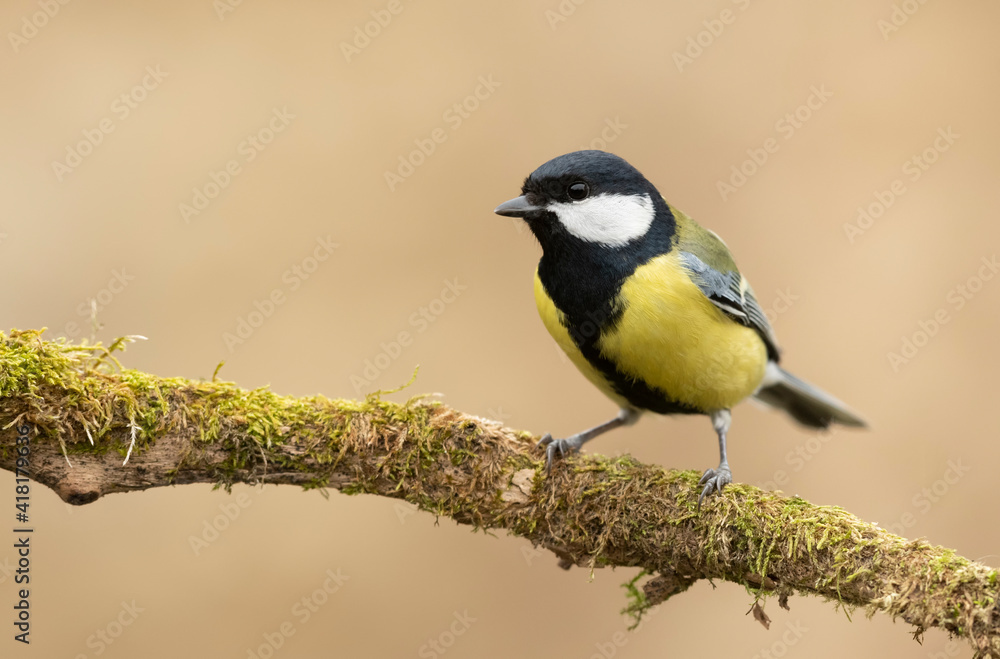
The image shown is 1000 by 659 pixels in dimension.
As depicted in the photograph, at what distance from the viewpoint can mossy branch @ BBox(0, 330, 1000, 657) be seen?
195 centimetres

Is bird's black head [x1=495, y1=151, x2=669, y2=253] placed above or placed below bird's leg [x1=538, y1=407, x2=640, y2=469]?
above

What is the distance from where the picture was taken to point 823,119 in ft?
16.1

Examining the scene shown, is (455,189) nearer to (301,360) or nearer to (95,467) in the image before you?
(301,360)

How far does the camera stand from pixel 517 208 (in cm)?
267

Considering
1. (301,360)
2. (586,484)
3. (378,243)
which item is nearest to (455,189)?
(378,243)

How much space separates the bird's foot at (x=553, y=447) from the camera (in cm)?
249

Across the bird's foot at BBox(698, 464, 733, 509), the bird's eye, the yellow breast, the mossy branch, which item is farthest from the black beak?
the bird's foot at BBox(698, 464, 733, 509)

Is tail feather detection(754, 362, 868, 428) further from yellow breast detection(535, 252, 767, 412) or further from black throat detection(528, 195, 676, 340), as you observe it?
black throat detection(528, 195, 676, 340)

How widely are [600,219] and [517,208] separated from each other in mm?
279

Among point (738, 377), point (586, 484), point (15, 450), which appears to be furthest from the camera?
point (738, 377)

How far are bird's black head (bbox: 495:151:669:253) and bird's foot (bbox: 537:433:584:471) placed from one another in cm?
65

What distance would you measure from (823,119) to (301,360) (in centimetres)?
346

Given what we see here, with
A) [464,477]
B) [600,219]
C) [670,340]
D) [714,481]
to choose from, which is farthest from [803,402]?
[464,477]

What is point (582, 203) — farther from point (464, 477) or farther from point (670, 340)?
point (464, 477)
